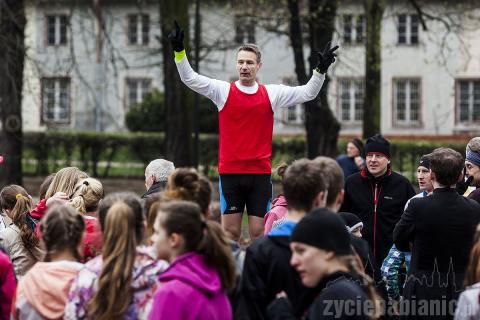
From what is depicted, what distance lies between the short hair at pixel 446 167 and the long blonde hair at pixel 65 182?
303 cm

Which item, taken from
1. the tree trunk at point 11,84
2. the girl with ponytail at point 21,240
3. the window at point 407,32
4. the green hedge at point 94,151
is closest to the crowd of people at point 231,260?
the girl with ponytail at point 21,240

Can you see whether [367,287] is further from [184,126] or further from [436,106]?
[436,106]

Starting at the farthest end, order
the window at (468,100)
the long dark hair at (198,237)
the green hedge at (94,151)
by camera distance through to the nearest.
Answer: the window at (468,100) < the green hedge at (94,151) < the long dark hair at (198,237)

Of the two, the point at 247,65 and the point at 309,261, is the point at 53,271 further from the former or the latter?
the point at 247,65

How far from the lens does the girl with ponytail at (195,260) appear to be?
5.43 meters

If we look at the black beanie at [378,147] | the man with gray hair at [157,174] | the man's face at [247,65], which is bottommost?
the man with gray hair at [157,174]

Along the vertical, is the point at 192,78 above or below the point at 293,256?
above

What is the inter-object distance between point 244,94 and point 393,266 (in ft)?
7.06

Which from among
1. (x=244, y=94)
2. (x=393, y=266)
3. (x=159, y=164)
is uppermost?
(x=244, y=94)

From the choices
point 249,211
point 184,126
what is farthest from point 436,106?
point 249,211

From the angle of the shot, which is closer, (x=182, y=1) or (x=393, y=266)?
(x=393, y=266)

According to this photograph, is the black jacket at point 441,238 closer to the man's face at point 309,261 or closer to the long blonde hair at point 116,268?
the man's face at point 309,261

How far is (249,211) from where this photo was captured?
9883 millimetres

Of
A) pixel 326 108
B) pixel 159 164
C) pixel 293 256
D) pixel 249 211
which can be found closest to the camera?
pixel 293 256
